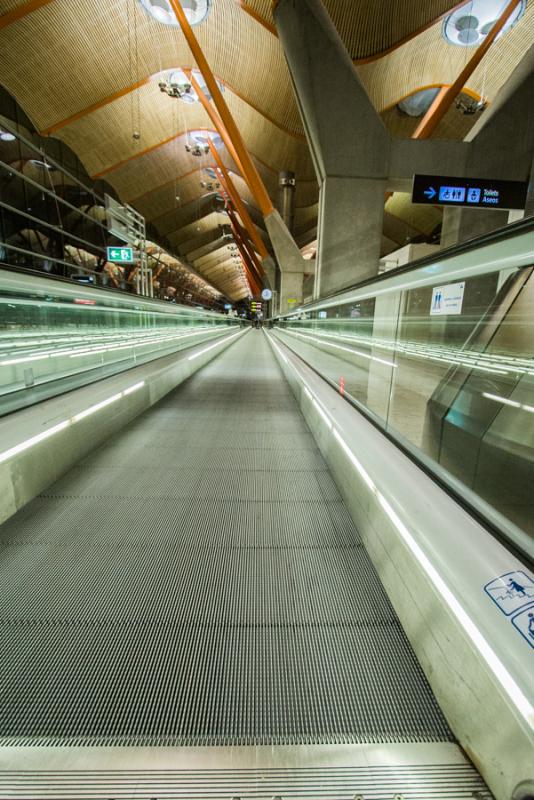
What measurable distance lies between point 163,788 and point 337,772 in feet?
1.36

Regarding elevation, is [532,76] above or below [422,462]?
above

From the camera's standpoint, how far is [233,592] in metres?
1.48

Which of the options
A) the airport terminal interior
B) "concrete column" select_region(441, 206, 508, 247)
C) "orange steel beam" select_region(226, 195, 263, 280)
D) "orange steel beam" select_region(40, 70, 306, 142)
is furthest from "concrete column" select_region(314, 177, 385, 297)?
"orange steel beam" select_region(226, 195, 263, 280)

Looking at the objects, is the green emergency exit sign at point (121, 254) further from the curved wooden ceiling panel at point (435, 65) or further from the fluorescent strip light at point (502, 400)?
the fluorescent strip light at point (502, 400)

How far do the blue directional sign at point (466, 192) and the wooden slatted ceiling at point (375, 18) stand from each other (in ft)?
30.5

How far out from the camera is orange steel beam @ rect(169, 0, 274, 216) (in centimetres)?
1369

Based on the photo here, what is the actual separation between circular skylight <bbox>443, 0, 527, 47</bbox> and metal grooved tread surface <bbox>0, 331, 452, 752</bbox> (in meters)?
19.3

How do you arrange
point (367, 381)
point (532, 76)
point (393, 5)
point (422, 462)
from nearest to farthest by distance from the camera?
1. point (422, 462)
2. point (367, 381)
3. point (532, 76)
4. point (393, 5)

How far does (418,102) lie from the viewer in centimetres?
1891

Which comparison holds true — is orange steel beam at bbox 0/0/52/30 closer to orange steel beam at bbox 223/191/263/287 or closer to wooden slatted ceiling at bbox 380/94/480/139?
wooden slatted ceiling at bbox 380/94/480/139

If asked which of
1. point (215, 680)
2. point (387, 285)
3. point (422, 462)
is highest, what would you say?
point (387, 285)

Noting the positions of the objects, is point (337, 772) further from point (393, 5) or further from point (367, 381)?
point (393, 5)

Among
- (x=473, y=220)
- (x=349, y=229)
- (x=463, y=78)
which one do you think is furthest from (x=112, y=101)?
(x=473, y=220)

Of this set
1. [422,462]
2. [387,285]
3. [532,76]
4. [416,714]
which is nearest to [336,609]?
[416,714]
